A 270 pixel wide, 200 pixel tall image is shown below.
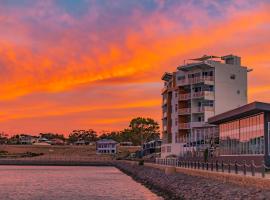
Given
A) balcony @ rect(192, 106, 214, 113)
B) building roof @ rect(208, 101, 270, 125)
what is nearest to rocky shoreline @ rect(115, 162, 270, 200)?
building roof @ rect(208, 101, 270, 125)

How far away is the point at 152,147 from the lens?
17162 cm

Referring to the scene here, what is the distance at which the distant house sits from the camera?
16257 cm

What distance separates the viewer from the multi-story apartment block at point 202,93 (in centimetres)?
12406

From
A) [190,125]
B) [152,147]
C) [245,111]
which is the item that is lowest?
[152,147]

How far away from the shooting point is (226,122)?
79188mm

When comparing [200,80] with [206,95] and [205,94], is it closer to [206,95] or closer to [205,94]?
[205,94]

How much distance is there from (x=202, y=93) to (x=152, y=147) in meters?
51.0

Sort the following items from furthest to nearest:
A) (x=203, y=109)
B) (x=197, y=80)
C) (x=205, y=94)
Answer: (x=197, y=80), (x=203, y=109), (x=205, y=94)

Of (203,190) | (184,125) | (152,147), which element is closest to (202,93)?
(184,125)

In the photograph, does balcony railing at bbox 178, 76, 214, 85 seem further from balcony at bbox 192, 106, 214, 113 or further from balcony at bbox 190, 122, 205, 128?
balcony at bbox 190, 122, 205, 128

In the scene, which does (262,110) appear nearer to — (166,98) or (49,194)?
(49,194)

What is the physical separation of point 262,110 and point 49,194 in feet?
79.5

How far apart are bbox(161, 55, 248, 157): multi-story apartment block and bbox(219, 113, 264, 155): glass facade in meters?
39.0

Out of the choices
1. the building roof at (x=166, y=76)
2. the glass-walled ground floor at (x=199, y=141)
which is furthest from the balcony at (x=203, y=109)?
the building roof at (x=166, y=76)
